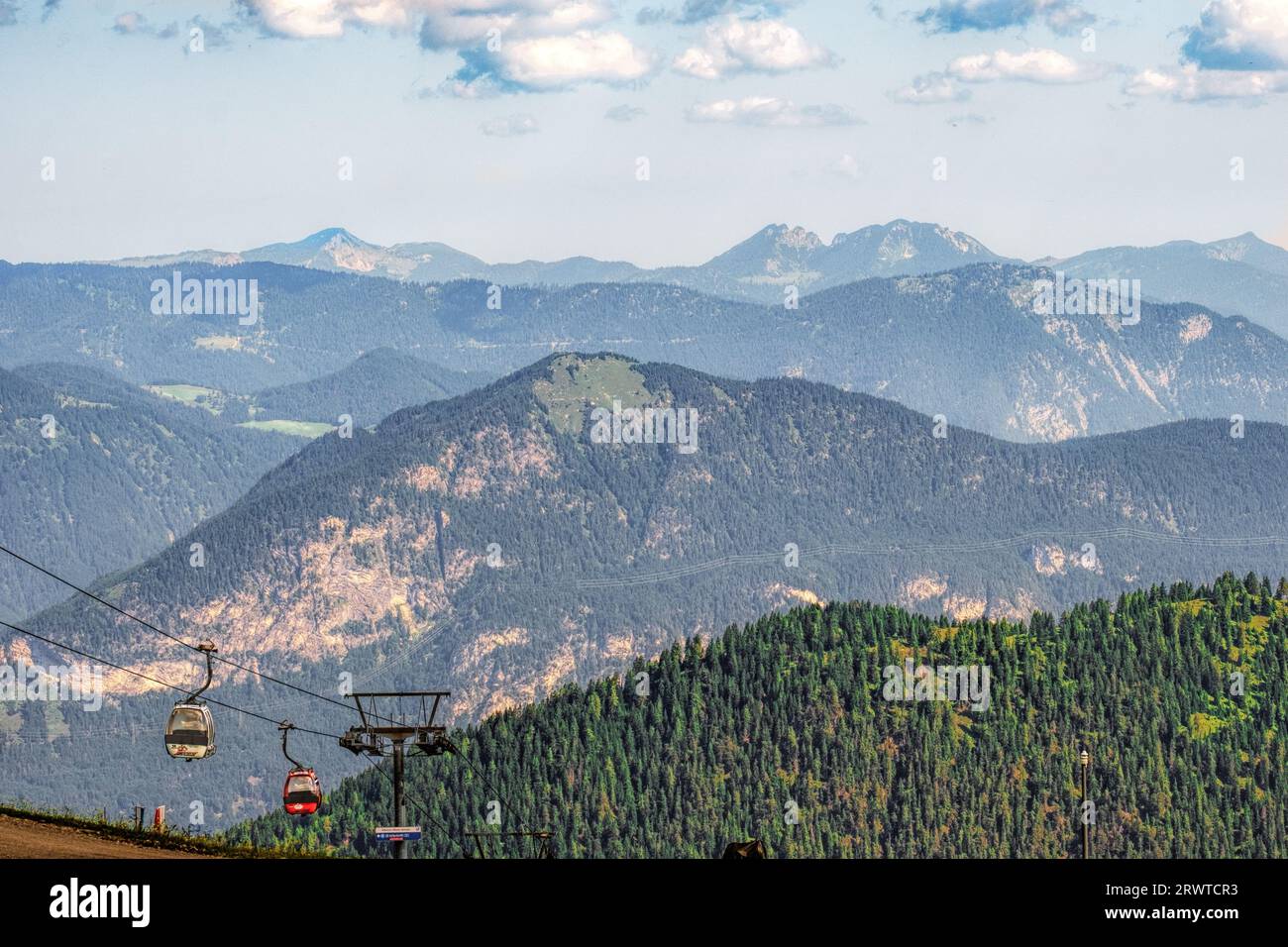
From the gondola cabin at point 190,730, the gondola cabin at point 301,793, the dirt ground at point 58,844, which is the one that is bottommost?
the dirt ground at point 58,844

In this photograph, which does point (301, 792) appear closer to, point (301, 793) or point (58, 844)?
point (301, 793)

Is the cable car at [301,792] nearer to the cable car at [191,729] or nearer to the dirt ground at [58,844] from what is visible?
the cable car at [191,729]

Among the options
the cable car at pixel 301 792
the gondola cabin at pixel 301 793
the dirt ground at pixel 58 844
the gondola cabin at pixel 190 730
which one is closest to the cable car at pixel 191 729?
the gondola cabin at pixel 190 730

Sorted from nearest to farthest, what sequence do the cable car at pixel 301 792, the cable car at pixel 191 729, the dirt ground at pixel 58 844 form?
1. the dirt ground at pixel 58 844
2. the cable car at pixel 191 729
3. the cable car at pixel 301 792

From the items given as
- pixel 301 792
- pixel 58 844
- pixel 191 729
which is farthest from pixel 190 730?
pixel 58 844

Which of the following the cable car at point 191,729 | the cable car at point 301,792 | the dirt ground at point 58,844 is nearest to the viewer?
the dirt ground at point 58,844
